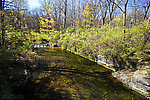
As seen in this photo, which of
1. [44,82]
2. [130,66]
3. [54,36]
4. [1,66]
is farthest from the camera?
[54,36]

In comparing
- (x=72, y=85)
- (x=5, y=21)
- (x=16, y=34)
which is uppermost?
(x=5, y=21)

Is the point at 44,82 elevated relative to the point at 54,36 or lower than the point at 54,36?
lower

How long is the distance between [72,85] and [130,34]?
5435 millimetres

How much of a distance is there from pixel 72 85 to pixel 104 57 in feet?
14.7

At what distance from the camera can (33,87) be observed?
386cm

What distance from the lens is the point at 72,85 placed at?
435 cm

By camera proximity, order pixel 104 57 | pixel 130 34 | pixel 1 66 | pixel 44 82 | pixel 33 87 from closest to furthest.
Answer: pixel 1 66
pixel 33 87
pixel 44 82
pixel 130 34
pixel 104 57

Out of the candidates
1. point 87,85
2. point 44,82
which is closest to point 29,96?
point 44,82

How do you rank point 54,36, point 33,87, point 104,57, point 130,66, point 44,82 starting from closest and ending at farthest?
1. point 33,87
2. point 44,82
3. point 130,66
4. point 104,57
5. point 54,36

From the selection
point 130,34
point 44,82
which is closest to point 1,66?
point 44,82

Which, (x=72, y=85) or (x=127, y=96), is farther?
(x=72, y=85)

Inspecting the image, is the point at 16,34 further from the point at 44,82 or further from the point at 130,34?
the point at 130,34

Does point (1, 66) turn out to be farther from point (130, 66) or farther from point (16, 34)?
point (130, 66)

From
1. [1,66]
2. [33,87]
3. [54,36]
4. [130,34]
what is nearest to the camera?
[1,66]
